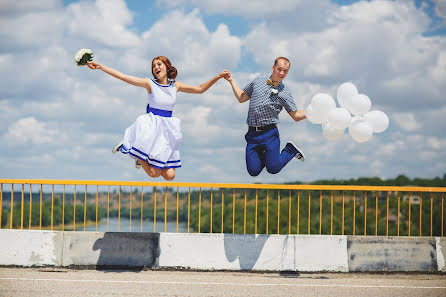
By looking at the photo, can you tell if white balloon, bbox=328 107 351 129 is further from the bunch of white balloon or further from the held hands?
the held hands

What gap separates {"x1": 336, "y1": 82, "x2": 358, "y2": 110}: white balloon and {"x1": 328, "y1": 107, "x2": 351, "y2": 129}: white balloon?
117mm

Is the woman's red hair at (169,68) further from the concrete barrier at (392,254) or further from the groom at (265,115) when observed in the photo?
the concrete barrier at (392,254)

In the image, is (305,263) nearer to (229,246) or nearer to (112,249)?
(229,246)

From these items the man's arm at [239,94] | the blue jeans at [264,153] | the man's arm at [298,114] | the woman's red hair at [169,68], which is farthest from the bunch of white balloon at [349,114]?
the woman's red hair at [169,68]

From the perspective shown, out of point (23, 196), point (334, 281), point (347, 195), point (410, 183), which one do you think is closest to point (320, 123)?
point (334, 281)

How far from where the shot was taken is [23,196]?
10.2 metres

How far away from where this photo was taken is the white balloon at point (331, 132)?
9.06 metres

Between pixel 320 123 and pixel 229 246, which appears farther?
pixel 229 246

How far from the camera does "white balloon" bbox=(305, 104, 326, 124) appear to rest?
9.02m

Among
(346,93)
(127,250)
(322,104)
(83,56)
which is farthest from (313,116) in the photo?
(127,250)

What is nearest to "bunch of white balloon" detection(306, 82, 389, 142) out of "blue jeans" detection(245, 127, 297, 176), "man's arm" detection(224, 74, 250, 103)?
"blue jeans" detection(245, 127, 297, 176)

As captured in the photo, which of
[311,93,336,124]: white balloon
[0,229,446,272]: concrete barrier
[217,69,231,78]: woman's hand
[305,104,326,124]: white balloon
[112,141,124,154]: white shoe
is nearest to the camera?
[112,141,124,154]: white shoe

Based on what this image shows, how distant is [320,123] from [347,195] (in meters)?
118

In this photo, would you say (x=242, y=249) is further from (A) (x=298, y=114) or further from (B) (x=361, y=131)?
(B) (x=361, y=131)
